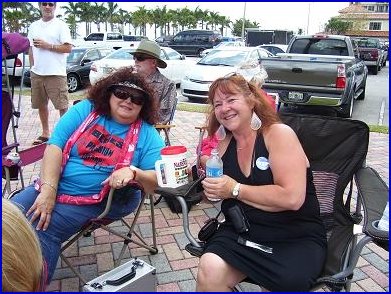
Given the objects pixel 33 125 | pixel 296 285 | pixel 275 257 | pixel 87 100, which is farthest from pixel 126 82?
pixel 33 125

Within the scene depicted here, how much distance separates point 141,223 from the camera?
3365 mm

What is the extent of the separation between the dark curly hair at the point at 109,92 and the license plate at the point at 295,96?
5391mm

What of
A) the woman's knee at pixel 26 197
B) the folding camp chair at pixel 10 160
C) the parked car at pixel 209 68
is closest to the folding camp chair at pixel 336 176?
the woman's knee at pixel 26 197

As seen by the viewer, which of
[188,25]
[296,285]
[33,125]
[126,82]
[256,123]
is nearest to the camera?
[296,285]

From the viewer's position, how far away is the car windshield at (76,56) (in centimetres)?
1150

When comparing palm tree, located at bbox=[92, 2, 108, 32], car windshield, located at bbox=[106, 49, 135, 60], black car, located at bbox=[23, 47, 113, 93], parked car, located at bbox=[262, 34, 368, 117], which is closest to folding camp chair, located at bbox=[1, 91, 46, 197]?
parked car, located at bbox=[262, 34, 368, 117]

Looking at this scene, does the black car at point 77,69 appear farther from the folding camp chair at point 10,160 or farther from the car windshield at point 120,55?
the folding camp chair at point 10,160

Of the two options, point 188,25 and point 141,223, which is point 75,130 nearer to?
point 141,223

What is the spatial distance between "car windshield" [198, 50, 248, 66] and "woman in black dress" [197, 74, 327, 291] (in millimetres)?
7849

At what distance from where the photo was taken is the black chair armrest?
5.60ft

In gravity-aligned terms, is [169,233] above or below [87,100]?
below

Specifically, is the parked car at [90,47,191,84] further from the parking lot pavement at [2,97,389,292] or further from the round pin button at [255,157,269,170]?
the round pin button at [255,157,269,170]

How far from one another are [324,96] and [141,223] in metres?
5.08

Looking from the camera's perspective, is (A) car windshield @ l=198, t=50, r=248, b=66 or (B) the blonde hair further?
(A) car windshield @ l=198, t=50, r=248, b=66
